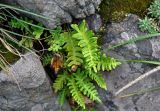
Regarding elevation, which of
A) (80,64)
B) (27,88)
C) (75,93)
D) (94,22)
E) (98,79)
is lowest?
(75,93)

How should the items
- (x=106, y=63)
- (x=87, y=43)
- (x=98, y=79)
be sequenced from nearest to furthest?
(x=87, y=43) < (x=106, y=63) < (x=98, y=79)

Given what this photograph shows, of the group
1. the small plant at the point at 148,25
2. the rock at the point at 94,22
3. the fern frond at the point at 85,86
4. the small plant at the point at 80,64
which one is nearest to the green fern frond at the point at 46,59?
the small plant at the point at 80,64

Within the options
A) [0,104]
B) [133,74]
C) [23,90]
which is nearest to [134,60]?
[133,74]

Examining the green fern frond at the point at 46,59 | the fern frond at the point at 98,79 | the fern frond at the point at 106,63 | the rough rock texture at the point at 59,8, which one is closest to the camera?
the rough rock texture at the point at 59,8

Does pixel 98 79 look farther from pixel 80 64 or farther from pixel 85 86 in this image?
pixel 80 64

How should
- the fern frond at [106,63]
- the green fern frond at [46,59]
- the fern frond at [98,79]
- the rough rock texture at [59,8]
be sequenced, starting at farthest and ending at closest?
the green fern frond at [46,59], the fern frond at [98,79], the fern frond at [106,63], the rough rock texture at [59,8]

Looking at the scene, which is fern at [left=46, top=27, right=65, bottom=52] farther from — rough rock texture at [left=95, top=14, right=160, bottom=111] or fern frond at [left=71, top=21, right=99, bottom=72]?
rough rock texture at [left=95, top=14, right=160, bottom=111]

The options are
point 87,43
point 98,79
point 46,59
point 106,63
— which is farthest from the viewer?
point 46,59

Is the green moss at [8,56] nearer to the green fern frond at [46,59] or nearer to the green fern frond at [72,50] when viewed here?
the green fern frond at [46,59]

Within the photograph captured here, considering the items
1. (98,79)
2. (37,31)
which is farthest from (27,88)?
(98,79)
